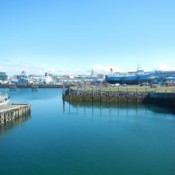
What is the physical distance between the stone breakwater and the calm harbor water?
53.1 feet

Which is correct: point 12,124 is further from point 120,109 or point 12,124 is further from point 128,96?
point 128,96

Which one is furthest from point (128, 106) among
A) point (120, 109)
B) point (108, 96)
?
point (108, 96)

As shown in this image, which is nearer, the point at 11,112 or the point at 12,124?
the point at 12,124

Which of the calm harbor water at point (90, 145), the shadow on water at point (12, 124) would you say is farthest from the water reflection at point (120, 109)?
the shadow on water at point (12, 124)

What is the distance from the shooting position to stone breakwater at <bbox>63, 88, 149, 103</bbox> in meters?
68.8

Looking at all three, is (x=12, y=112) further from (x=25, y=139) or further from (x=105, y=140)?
(x=105, y=140)

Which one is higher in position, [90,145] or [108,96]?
[108,96]

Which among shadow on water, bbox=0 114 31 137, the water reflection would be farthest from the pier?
shadow on water, bbox=0 114 31 137

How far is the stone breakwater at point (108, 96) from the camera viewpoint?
6881cm

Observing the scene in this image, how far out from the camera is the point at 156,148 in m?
30.6

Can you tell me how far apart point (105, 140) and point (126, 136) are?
3.06 m

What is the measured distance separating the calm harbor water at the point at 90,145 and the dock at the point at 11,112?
104 centimetres

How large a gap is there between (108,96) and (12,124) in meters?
31.8

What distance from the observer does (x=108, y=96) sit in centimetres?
7206
